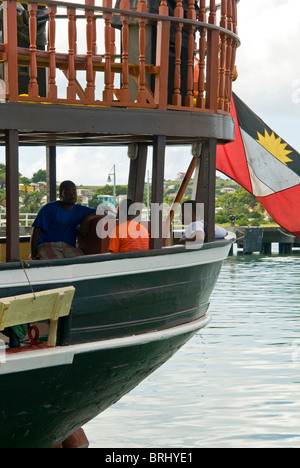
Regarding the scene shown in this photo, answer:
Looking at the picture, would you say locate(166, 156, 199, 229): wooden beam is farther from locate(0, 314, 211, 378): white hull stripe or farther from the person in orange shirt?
locate(0, 314, 211, 378): white hull stripe

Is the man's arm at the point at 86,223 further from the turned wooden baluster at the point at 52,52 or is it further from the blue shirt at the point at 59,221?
the turned wooden baluster at the point at 52,52

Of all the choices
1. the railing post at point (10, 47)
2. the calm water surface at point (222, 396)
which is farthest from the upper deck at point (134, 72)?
the calm water surface at point (222, 396)

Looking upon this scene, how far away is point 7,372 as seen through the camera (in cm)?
659

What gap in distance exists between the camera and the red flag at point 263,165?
1480 cm

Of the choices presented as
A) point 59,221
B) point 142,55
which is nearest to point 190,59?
point 142,55

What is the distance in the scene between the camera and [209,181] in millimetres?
8180

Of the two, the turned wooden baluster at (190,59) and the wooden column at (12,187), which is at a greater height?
the turned wooden baluster at (190,59)

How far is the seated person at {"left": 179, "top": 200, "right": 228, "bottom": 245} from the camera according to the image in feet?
26.7

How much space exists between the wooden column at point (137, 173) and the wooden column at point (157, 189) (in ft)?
8.45

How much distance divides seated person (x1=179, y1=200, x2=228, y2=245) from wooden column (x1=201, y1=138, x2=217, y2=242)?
0.29 feet

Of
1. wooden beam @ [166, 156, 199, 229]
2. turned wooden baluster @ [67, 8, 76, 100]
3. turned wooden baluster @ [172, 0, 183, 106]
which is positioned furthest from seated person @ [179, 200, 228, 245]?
turned wooden baluster @ [67, 8, 76, 100]

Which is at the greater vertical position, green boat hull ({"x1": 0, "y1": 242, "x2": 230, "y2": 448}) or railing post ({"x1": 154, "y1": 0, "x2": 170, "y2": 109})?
railing post ({"x1": 154, "y1": 0, "x2": 170, "y2": 109})

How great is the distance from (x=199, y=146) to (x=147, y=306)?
2082mm
